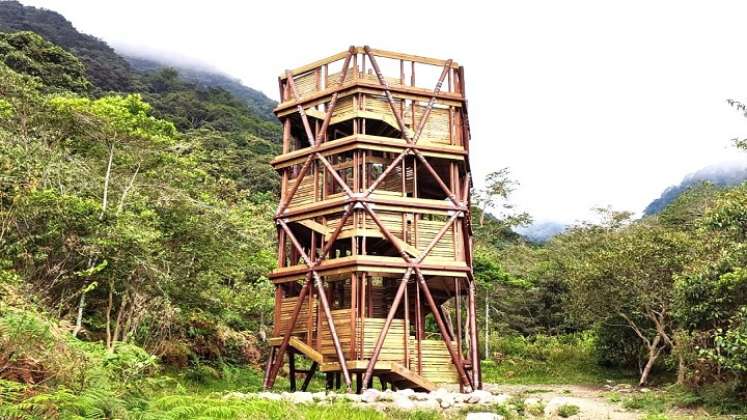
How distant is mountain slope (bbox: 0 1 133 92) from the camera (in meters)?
76.9

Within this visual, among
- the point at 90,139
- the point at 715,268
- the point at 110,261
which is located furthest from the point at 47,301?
the point at 715,268

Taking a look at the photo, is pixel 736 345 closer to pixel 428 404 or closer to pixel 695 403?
pixel 695 403

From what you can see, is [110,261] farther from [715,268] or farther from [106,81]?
[106,81]

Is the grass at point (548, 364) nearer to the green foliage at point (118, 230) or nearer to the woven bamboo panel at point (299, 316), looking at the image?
the green foliage at point (118, 230)

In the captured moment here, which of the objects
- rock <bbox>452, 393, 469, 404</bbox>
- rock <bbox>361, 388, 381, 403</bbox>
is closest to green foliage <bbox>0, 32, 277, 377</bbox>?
rock <bbox>361, 388, 381, 403</bbox>

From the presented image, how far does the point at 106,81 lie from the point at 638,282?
218 ft

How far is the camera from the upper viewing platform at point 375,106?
20.6m

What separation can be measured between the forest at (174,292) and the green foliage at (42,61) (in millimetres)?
26419

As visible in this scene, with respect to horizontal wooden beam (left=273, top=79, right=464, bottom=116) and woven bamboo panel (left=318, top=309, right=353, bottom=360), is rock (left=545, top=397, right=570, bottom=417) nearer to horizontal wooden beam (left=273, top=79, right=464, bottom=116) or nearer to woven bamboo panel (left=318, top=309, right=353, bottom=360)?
woven bamboo panel (left=318, top=309, right=353, bottom=360)

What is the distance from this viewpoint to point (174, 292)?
2189 cm

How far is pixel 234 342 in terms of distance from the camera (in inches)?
1022

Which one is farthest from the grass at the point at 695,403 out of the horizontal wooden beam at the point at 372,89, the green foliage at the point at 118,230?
the green foliage at the point at 118,230

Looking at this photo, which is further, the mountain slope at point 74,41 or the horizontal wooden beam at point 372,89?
the mountain slope at point 74,41

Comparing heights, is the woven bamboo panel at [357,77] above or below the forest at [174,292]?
above
